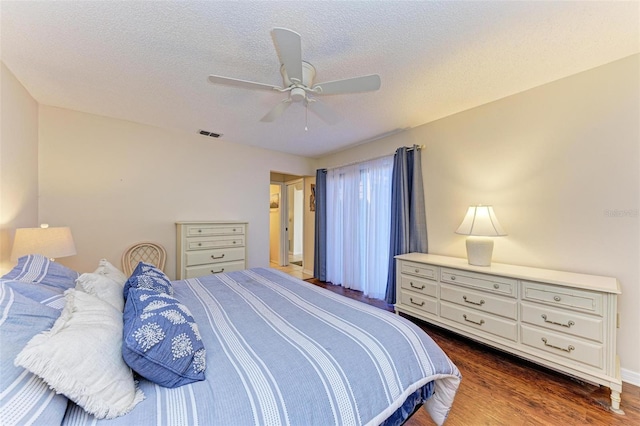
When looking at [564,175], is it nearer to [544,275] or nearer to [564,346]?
[544,275]

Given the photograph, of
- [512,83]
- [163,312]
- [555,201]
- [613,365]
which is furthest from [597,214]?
[163,312]

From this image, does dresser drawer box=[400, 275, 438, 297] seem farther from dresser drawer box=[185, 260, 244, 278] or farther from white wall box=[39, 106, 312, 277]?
white wall box=[39, 106, 312, 277]

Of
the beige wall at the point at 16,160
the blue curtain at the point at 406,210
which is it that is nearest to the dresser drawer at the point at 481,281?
the blue curtain at the point at 406,210

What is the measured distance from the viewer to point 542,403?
1.62 meters

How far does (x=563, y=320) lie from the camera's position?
1.78 metres

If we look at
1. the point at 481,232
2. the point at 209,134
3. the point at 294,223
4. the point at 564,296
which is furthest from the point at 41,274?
the point at 294,223

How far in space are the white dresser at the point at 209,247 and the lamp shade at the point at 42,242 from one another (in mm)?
1110

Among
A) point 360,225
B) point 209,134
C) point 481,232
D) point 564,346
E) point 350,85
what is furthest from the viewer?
point 360,225

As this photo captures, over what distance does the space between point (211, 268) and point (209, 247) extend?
289 mm

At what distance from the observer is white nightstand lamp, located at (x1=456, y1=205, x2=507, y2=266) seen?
2.29 meters

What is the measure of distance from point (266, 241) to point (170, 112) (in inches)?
93.3

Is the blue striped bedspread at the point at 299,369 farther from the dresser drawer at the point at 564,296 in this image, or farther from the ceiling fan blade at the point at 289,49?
the ceiling fan blade at the point at 289,49

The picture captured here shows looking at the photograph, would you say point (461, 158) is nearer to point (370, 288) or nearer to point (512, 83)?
point (512, 83)

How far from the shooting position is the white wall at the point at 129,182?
2.66m
